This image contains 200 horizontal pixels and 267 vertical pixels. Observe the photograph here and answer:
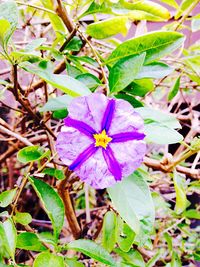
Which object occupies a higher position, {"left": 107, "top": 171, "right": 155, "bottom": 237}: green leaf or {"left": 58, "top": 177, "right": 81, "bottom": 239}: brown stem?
{"left": 107, "top": 171, "right": 155, "bottom": 237}: green leaf

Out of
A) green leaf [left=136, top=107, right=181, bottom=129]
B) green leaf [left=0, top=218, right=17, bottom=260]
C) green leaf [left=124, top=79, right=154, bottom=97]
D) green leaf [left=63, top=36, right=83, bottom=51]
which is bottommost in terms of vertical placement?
green leaf [left=0, top=218, right=17, bottom=260]

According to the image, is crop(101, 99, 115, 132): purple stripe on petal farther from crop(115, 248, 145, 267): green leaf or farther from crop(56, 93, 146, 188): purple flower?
crop(115, 248, 145, 267): green leaf

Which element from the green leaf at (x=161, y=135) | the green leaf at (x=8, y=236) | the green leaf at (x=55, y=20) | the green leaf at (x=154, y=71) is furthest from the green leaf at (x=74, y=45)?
the green leaf at (x=8, y=236)

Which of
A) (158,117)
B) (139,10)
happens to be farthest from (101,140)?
(139,10)

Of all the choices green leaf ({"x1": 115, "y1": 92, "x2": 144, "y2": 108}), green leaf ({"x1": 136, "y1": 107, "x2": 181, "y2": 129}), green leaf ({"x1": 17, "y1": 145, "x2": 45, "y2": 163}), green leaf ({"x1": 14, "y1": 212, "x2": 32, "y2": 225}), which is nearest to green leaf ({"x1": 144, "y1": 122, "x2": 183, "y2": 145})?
green leaf ({"x1": 136, "y1": 107, "x2": 181, "y2": 129})

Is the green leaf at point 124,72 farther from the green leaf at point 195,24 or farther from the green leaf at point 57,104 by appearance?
the green leaf at point 195,24

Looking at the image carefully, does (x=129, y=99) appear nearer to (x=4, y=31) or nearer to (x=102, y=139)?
(x=102, y=139)
